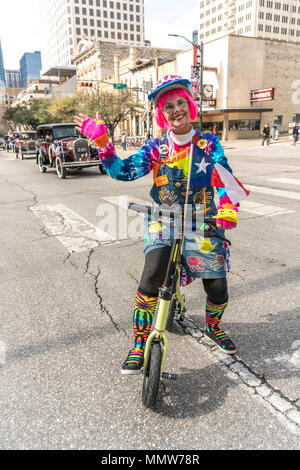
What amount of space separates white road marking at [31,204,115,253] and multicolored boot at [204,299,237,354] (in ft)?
9.68

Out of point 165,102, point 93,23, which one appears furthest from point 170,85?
point 93,23

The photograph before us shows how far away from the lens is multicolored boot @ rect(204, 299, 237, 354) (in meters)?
2.57

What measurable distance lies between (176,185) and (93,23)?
14396 cm

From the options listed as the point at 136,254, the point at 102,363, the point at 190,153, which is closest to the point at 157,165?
the point at 190,153

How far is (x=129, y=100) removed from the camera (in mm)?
40281

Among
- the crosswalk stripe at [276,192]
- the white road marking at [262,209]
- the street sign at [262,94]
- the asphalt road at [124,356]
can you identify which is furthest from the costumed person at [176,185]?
the street sign at [262,94]

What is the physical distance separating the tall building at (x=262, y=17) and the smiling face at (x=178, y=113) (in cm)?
11801

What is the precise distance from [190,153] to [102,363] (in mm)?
1642

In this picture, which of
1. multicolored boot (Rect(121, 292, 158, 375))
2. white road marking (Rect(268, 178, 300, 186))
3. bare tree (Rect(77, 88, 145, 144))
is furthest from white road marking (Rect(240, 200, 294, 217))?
bare tree (Rect(77, 88, 145, 144))

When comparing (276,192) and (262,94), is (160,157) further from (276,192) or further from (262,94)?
(262,94)

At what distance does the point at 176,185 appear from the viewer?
2344mm

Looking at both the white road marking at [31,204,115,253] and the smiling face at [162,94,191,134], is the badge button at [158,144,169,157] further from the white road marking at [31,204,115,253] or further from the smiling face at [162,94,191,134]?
the white road marking at [31,204,115,253]

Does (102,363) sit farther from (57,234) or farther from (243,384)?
(57,234)
